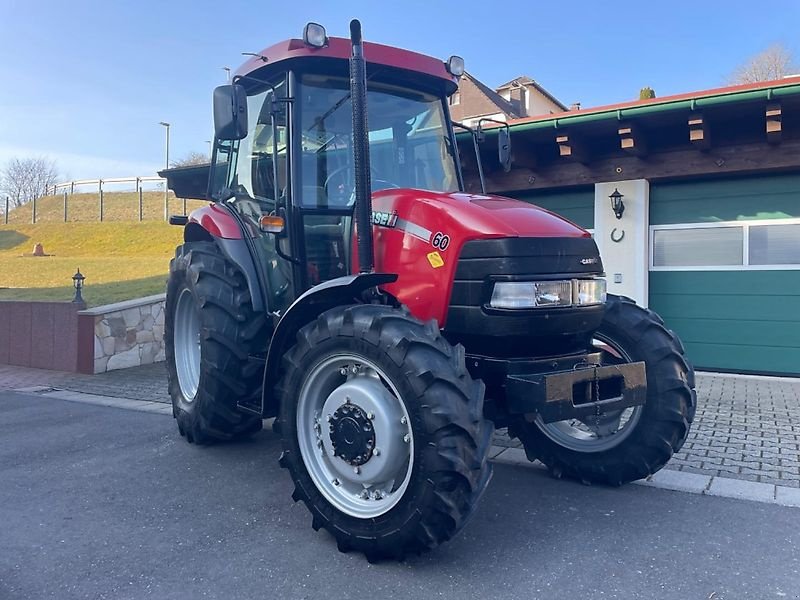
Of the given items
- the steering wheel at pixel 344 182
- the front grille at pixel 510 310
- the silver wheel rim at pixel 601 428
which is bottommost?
the silver wheel rim at pixel 601 428

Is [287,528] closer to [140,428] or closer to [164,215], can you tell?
[140,428]

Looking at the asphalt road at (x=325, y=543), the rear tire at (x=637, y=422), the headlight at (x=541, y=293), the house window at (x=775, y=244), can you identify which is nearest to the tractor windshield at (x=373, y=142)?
the headlight at (x=541, y=293)

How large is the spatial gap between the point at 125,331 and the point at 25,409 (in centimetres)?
259

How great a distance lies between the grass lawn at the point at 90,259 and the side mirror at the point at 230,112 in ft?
28.9

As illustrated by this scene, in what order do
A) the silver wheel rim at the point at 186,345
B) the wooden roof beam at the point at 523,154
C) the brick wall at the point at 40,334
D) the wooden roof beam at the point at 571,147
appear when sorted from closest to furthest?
the silver wheel rim at the point at 186,345
the wooden roof beam at the point at 571,147
the wooden roof beam at the point at 523,154
the brick wall at the point at 40,334

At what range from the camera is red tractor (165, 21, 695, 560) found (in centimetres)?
293

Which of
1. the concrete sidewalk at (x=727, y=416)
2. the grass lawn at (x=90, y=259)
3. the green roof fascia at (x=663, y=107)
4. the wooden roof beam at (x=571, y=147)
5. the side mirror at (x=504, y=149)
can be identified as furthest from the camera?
the grass lawn at (x=90, y=259)

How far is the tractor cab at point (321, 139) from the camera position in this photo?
12.8 ft

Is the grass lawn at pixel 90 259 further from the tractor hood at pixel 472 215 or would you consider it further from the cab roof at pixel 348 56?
→ the tractor hood at pixel 472 215

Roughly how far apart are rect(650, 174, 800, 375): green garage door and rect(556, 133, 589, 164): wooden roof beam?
101cm

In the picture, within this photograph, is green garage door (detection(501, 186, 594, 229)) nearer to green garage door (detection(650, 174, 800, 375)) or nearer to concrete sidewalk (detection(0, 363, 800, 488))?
green garage door (detection(650, 174, 800, 375))

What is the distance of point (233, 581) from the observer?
2.87 meters

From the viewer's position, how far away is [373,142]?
4082mm

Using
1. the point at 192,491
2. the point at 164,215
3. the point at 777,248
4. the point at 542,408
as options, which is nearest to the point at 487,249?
the point at 542,408
